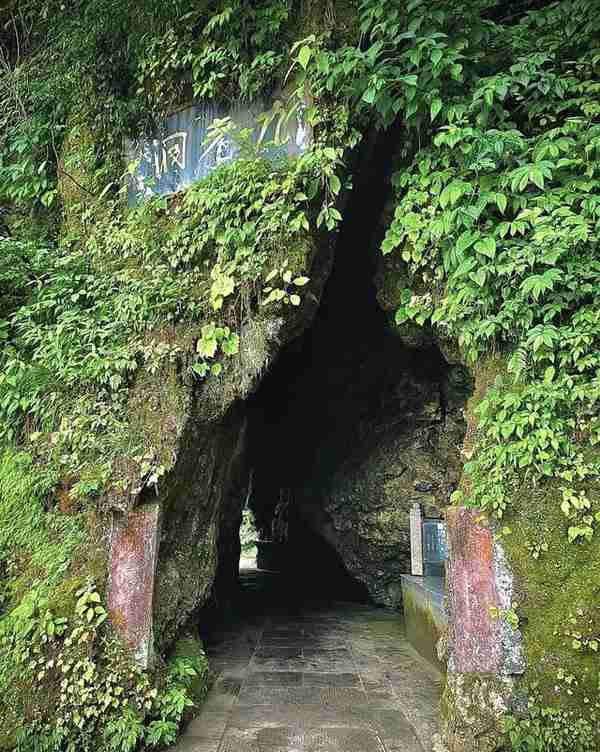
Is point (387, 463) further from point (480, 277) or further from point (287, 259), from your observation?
point (480, 277)

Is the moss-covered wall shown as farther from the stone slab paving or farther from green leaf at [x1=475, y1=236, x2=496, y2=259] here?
green leaf at [x1=475, y1=236, x2=496, y2=259]

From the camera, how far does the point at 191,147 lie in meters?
5.43

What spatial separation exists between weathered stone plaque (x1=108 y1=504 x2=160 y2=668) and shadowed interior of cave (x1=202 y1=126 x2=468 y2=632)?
2.97m

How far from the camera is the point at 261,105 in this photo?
515 cm

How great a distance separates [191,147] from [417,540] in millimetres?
6058

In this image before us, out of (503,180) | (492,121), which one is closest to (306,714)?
(503,180)

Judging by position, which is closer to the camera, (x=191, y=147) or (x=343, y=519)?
(x=191, y=147)

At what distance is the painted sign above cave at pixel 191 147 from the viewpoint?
4902mm

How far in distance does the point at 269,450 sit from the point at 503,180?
9.48 meters

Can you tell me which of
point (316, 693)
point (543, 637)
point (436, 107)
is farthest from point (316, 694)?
point (436, 107)

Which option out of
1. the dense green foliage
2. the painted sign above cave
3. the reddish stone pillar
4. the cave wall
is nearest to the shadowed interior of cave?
the cave wall

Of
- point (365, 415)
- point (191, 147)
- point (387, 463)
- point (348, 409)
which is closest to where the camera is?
point (191, 147)

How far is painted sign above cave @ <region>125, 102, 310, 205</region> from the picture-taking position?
4.90 m

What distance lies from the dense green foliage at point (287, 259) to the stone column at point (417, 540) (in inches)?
127
